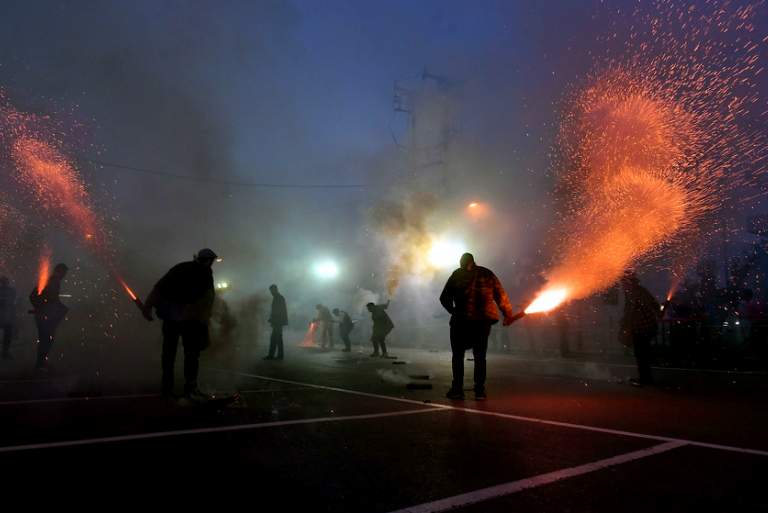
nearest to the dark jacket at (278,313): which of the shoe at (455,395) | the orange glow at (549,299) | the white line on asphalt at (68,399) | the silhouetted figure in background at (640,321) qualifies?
the orange glow at (549,299)

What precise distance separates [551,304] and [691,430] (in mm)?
5037

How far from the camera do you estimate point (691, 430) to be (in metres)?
4.88

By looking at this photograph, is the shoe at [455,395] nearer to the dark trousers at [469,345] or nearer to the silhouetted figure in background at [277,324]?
the dark trousers at [469,345]

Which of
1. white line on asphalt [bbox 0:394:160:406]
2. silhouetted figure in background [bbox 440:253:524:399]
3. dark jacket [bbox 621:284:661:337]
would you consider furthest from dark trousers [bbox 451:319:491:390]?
white line on asphalt [bbox 0:394:160:406]

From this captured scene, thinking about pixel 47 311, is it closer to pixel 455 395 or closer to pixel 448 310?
pixel 448 310

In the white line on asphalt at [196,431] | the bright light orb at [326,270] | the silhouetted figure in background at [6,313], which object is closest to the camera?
the white line on asphalt at [196,431]

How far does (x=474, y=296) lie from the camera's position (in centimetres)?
746

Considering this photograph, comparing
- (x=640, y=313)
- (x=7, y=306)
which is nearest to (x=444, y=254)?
(x=7, y=306)

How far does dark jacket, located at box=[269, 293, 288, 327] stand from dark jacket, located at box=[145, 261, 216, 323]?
7293 mm

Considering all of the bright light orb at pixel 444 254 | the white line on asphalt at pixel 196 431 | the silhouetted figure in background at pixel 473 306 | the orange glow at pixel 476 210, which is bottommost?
the white line on asphalt at pixel 196 431

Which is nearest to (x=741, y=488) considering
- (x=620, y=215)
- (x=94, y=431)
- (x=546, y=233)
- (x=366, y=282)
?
(x=94, y=431)

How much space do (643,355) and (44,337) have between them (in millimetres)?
10202

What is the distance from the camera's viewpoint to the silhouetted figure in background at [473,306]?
734cm

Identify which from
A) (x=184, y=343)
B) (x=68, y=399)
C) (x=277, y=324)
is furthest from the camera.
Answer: (x=277, y=324)
